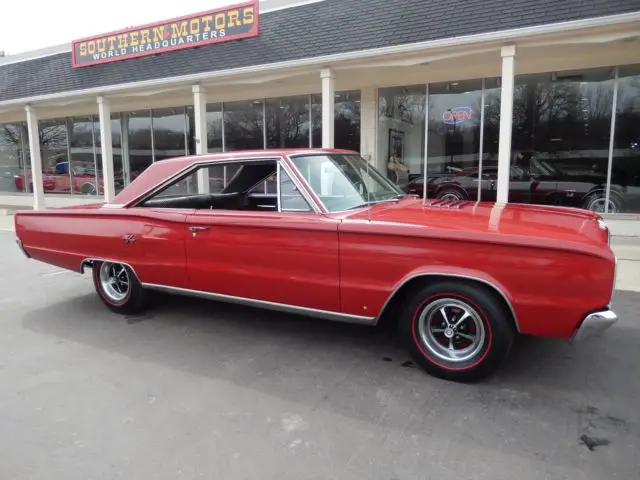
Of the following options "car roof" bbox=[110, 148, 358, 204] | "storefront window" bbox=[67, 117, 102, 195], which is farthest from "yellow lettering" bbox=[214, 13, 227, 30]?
"storefront window" bbox=[67, 117, 102, 195]

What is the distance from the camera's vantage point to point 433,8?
29.2 feet

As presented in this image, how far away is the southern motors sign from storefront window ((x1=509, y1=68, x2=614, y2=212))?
629 centimetres

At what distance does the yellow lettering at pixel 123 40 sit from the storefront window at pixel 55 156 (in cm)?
657

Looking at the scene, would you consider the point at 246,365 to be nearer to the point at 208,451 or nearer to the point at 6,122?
the point at 208,451

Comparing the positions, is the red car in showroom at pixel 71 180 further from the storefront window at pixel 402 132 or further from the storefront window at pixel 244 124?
the storefront window at pixel 402 132

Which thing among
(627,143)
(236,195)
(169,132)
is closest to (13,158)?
(169,132)

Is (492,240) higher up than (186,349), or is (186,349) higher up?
(492,240)

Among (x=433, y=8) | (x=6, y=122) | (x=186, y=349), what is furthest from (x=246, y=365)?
(x=6, y=122)

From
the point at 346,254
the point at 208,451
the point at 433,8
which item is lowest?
the point at 208,451

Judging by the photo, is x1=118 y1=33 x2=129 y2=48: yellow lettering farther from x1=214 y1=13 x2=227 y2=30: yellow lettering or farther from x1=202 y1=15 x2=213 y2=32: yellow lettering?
x1=214 y1=13 x2=227 y2=30: yellow lettering

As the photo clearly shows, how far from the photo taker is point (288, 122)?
45.0 feet

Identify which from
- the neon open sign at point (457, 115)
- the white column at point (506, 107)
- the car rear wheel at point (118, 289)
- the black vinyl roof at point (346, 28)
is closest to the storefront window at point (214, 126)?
the black vinyl roof at point (346, 28)

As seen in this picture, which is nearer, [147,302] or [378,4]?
[147,302]

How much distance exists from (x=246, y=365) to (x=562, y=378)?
2.38m
